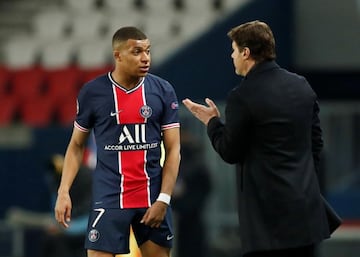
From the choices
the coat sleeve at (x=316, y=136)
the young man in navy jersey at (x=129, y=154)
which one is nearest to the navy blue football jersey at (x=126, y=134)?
the young man in navy jersey at (x=129, y=154)

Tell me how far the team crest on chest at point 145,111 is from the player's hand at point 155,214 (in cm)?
47

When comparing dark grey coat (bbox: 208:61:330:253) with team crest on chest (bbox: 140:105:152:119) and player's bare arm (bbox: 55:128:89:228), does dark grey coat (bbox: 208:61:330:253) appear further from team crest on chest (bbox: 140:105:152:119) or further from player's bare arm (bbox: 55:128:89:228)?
player's bare arm (bbox: 55:128:89:228)

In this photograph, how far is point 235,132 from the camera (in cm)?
719

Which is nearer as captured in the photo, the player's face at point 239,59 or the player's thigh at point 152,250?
the player's face at point 239,59

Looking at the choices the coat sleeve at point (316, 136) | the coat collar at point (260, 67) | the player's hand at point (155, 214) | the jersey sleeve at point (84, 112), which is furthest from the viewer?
the jersey sleeve at point (84, 112)

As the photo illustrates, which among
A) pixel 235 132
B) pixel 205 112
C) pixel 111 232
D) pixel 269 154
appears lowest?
pixel 111 232

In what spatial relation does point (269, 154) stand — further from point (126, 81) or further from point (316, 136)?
point (126, 81)

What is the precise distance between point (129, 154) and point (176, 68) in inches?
321

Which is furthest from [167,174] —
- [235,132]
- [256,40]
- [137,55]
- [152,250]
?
[256,40]

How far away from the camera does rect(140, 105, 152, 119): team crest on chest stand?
25.5ft

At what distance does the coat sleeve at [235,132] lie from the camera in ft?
23.6

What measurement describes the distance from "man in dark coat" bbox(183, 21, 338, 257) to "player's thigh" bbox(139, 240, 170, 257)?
2.33 ft

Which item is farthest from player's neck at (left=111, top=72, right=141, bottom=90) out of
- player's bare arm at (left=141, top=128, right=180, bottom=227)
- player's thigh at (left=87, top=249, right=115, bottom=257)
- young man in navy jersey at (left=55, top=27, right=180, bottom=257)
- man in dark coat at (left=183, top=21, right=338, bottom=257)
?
player's thigh at (left=87, top=249, right=115, bottom=257)

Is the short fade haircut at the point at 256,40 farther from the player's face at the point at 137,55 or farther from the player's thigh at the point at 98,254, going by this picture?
the player's thigh at the point at 98,254
